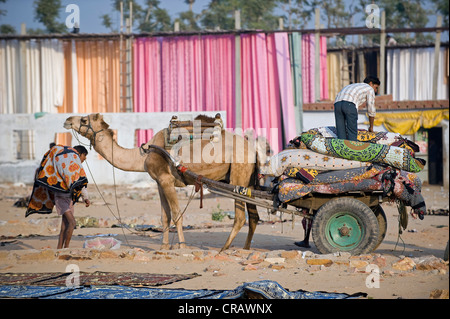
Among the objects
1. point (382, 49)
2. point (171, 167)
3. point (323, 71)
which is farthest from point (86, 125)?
point (382, 49)

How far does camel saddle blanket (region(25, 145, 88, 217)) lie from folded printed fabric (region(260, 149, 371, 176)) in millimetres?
2735

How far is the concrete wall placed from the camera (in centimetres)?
2130

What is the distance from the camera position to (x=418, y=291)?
248 inches

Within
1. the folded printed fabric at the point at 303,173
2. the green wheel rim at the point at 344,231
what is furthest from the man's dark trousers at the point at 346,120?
the green wheel rim at the point at 344,231

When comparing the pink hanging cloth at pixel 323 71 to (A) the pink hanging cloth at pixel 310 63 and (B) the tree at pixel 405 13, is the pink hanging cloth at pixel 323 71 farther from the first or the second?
(B) the tree at pixel 405 13

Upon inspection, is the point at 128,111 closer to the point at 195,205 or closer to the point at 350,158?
the point at 195,205

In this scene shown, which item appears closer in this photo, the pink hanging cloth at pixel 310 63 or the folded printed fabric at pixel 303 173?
the folded printed fabric at pixel 303 173

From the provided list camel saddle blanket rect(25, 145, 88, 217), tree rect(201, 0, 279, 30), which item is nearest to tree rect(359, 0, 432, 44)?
tree rect(201, 0, 279, 30)

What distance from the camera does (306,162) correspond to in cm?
853

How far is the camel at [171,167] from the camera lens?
939 cm

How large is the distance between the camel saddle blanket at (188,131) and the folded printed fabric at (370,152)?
1.81 metres

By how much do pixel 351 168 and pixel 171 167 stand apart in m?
2.82

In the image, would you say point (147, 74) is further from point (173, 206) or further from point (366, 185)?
point (366, 185)

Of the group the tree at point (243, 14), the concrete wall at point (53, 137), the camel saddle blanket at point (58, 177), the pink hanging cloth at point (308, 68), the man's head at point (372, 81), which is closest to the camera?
the camel saddle blanket at point (58, 177)
